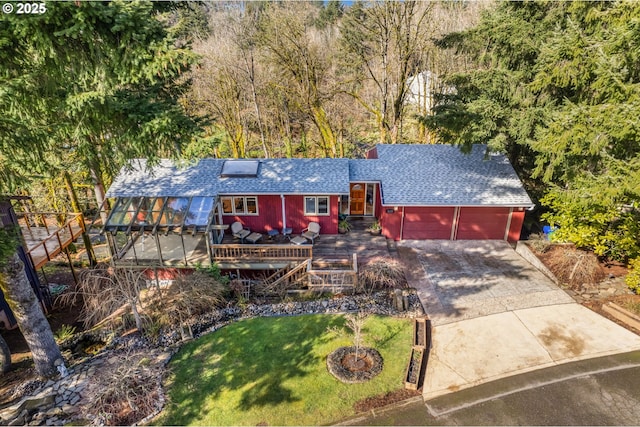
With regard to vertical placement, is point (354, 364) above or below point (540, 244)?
below

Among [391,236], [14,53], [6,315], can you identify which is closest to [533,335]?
[391,236]

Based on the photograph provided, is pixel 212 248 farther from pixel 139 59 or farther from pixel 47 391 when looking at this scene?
pixel 139 59

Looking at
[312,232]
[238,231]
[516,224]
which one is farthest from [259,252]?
[516,224]

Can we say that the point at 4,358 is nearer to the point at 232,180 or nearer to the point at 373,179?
the point at 232,180

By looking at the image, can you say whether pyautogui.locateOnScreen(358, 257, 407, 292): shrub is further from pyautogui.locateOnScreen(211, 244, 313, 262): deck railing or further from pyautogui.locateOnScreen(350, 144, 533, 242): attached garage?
pyautogui.locateOnScreen(350, 144, 533, 242): attached garage

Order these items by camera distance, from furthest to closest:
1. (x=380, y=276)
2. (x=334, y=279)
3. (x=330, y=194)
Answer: (x=330, y=194) < (x=334, y=279) < (x=380, y=276)

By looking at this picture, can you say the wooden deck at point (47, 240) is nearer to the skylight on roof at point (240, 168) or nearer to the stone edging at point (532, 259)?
the skylight on roof at point (240, 168)
